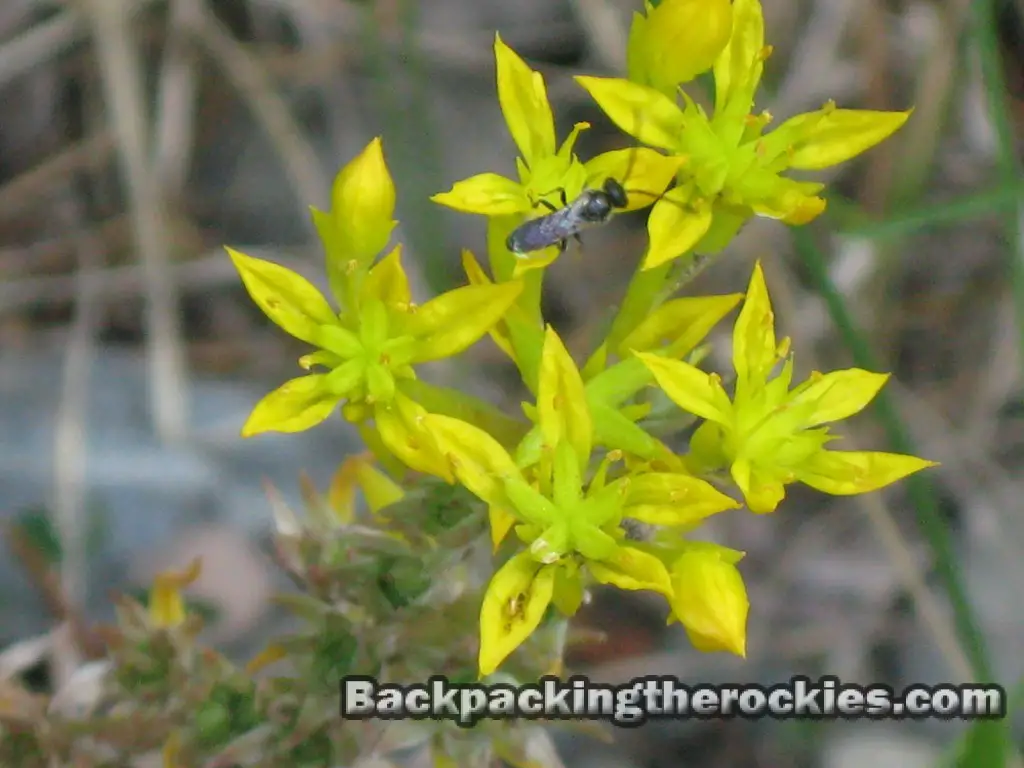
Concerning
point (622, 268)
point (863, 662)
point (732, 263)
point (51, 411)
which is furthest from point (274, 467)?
point (863, 662)

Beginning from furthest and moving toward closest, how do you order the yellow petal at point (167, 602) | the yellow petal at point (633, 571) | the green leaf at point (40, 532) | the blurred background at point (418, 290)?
the blurred background at point (418, 290) < the green leaf at point (40, 532) < the yellow petal at point (167, 602) < the yellow petal at point (633, 571)

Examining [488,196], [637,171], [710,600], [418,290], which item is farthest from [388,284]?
[418,290]

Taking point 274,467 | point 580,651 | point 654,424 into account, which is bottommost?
point 580,651

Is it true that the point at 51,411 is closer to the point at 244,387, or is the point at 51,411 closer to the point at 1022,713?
the point at 244,387

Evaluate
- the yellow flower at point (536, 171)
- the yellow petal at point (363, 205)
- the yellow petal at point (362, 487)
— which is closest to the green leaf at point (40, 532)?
the yellow petal at point (362, 487)

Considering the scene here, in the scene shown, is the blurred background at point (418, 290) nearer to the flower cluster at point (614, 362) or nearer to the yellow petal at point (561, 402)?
the flower cluster at point (614, 362)

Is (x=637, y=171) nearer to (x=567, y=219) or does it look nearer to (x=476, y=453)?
(x=567, y=219)
